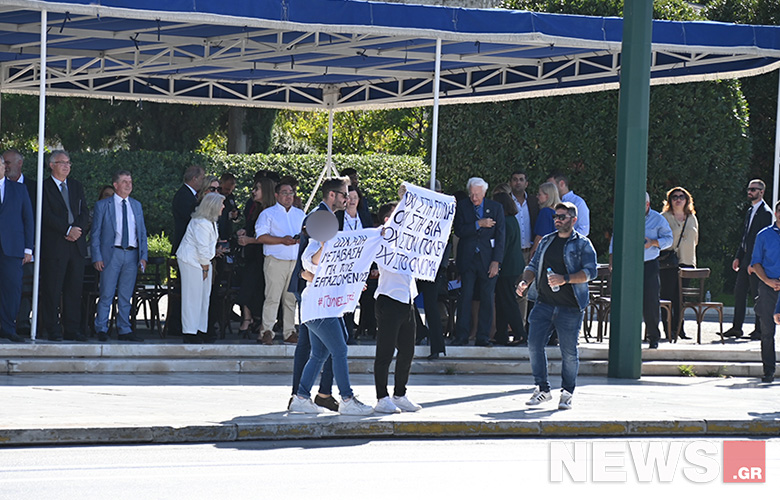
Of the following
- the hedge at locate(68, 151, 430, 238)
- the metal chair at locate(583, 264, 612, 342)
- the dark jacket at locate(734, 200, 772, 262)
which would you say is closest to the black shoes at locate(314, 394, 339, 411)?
the metal chair at locate(583, 264, 612, 342)

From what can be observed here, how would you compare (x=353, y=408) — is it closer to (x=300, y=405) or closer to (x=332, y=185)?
(x=300, y=405)

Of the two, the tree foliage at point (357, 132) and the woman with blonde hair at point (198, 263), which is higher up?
the tree foliage at point (357, 132)

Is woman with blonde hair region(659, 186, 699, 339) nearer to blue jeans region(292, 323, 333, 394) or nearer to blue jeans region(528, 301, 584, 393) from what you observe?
blue jeans region(528, 301, 584, 393)

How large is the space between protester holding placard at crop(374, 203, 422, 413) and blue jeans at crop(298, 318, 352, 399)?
340 millimetres

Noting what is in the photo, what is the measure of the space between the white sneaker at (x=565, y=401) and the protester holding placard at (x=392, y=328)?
163 centimetres

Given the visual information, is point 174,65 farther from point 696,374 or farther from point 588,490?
point 588,490

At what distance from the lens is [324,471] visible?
859 cm

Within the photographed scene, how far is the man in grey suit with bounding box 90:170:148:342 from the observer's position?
13.8m

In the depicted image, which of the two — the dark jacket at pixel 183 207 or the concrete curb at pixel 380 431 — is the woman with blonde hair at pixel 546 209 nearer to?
the dark jacket at pixel 183 207

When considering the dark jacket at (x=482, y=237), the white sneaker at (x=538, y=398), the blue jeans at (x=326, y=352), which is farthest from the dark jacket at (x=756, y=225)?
the blue jeans at (x=326, y=352)

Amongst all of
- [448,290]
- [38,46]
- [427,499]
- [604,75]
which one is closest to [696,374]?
[448,290]

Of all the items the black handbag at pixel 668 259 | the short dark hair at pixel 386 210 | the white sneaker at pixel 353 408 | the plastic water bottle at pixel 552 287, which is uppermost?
the short dark hair at pixel 386 210

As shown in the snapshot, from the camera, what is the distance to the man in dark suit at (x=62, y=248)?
44.4 ft

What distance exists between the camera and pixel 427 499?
7664mm
